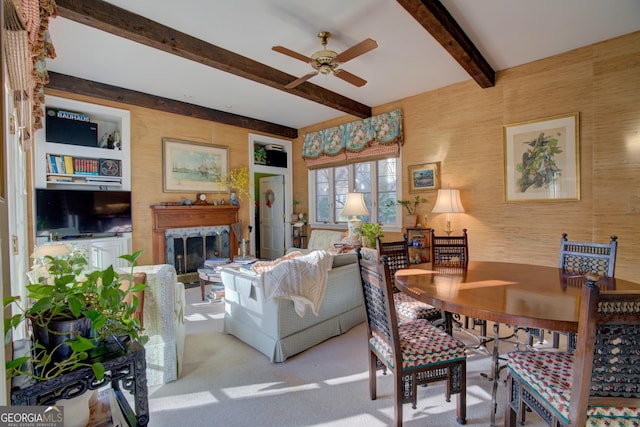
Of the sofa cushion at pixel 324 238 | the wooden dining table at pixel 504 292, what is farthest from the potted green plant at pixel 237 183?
the wooden dining table at pixel 504 292

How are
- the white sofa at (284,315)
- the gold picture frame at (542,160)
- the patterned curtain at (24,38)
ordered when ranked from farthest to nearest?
the gold picture frame at (542,160) → the white sofa at (284,315) → the patterned curtain at (24,38)

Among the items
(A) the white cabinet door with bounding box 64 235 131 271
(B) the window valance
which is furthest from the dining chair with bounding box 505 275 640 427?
(A) the white cabinet door with bounding box 64 235 131 271

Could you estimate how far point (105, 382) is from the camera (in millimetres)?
991

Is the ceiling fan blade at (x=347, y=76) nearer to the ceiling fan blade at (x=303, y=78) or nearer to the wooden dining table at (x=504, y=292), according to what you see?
the ceiling fan blade at (x=303, y=78)

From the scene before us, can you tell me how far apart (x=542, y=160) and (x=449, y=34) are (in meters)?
2.01

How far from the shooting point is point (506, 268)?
7.83 ft

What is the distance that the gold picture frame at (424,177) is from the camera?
14.9 feet

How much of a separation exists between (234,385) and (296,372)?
0.47 m

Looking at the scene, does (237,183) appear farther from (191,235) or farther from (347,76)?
(347,76)

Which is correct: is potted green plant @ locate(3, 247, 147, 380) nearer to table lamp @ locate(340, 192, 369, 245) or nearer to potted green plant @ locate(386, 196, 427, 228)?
table lamp @ locate(340, 192, 369, 245)

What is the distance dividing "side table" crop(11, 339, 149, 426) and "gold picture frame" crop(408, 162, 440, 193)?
4.33 meters

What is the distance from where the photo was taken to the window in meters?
5.14

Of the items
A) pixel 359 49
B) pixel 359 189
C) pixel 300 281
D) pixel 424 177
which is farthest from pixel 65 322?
pixel 359 189

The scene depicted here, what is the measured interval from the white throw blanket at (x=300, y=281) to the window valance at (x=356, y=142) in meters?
3.04
